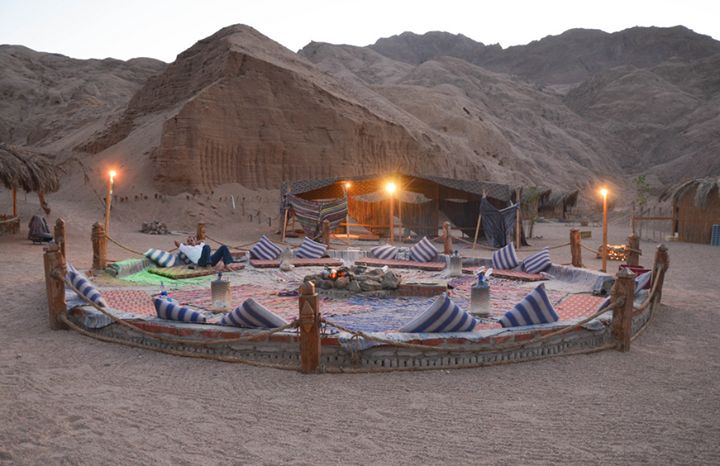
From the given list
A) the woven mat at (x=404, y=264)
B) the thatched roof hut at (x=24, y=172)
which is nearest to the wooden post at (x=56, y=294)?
the woven mat at (x=404, y=264)

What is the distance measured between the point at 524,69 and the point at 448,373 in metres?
98.4

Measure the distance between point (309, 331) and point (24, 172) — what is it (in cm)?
1461

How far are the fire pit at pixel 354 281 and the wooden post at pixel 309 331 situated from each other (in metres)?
3.23

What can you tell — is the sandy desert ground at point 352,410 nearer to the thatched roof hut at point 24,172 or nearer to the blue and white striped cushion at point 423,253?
the blue and white striped cushion at point 423,253

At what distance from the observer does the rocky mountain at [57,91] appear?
40688 mm

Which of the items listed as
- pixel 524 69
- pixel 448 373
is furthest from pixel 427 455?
pixel 524 69

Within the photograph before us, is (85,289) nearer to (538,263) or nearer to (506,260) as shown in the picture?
(506,260)

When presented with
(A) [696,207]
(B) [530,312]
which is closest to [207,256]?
(B) [530,312]

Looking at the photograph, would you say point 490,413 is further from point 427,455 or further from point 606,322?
point 606,322

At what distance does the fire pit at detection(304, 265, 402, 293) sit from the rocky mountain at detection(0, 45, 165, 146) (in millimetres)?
32922

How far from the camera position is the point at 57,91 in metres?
53.9

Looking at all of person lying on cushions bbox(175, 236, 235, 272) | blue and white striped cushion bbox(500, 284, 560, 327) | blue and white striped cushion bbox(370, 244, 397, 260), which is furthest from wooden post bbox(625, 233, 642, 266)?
person lying on cushions bbox(175, 236, 235, 272)

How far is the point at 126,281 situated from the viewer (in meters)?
8.89

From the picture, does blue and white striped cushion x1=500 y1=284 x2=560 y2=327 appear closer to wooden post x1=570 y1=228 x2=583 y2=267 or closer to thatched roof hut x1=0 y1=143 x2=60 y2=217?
wooden post x1=570 y1=228 x2=583 y2=267
